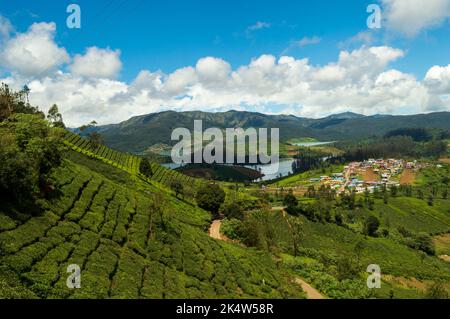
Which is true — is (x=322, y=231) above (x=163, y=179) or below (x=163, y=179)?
below

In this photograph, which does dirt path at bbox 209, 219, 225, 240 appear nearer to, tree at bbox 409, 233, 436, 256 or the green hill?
the green hill

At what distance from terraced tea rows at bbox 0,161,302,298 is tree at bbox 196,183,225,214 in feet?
107

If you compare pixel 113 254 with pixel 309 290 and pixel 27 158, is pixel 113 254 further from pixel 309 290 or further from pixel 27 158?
pixel 309 290

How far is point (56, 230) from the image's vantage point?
34469mm

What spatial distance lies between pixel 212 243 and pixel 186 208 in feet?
103

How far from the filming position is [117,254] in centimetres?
3500

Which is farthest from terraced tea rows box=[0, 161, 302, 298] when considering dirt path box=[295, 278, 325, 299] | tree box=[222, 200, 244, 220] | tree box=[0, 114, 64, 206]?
tree box=[222, 200, 244, 220]

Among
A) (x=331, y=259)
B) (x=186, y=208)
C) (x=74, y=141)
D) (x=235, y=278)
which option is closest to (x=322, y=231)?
(x=331, y=259)

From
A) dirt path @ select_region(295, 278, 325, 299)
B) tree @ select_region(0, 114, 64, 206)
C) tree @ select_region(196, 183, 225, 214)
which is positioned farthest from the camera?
tree @ select_region(196, 183, 225, 214)

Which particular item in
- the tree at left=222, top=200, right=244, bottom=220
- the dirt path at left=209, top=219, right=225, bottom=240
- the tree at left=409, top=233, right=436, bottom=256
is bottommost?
the tree at left=409, top=233, right=436, bottom=256

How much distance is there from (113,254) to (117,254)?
53cm

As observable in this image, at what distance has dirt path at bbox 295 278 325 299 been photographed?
140 ft
